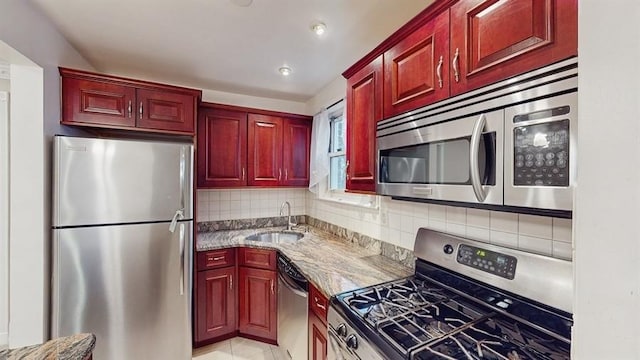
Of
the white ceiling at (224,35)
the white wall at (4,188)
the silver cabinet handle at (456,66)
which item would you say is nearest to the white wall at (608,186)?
the silver cabinet handle at (456,66)

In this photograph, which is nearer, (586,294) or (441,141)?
(586,294)

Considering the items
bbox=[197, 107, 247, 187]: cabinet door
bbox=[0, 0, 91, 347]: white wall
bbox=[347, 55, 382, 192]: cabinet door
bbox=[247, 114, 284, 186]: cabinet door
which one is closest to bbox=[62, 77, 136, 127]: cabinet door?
bbox=[0, 0, 91, 347]: white wall

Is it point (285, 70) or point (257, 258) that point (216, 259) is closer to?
point (257, 258)

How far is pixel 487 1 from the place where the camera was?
0.92m

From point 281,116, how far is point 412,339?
2402mm

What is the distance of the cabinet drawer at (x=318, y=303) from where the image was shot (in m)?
1.45

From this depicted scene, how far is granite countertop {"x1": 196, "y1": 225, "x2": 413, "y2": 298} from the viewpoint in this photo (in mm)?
1495

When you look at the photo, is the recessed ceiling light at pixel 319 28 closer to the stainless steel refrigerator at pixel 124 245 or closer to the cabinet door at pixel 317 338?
the stainless steel refrigerator at pixel 124 245

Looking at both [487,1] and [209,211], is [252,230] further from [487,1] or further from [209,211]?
[487,1]

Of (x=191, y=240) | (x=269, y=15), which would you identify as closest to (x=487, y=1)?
(x=269, y=15)

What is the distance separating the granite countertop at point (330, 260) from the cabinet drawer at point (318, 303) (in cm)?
6

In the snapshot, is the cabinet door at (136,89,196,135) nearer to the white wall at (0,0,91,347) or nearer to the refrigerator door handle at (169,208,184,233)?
the white wall at (0,0,91,347)

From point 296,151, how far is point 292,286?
153 centimetres

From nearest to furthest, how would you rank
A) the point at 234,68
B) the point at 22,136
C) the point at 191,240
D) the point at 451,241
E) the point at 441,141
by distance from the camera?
the point at 441,141, the point at 451,241, the point at 22,136, the point at 191,240, the point at 234,68
